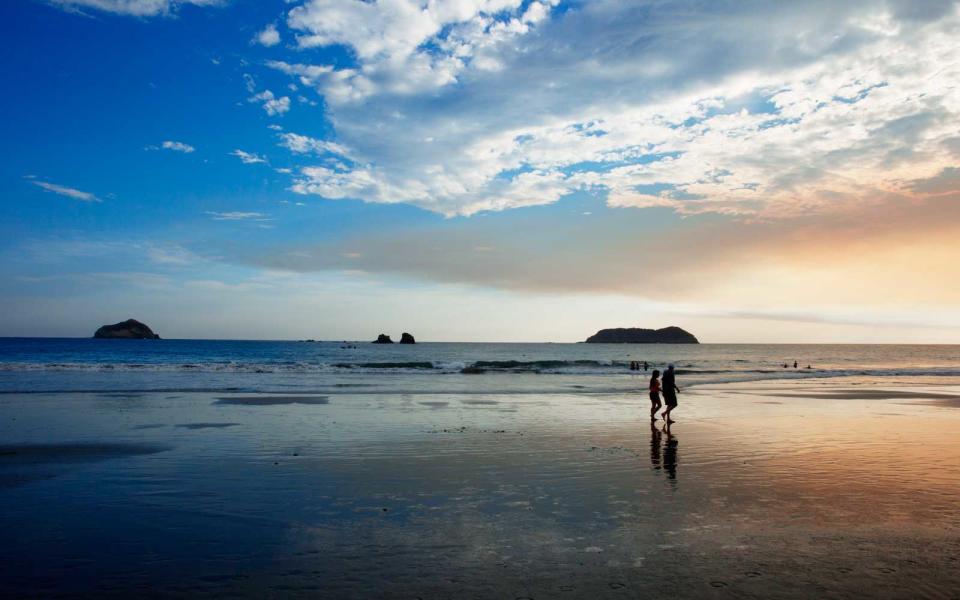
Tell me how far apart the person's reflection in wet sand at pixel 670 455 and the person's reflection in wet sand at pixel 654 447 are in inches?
6.7

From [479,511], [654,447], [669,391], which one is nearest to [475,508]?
[479,511]

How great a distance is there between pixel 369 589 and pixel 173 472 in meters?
7.71

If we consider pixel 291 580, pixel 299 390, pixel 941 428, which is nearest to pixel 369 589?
→ pixel 291 580

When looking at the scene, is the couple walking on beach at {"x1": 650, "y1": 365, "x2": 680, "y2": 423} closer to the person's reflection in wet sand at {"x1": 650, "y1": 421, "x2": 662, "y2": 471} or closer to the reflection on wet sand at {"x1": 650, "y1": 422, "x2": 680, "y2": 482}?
the person's reflection in wet sand at {"x1": 650, "y1": 421, "x2": 662, "y2": 471}

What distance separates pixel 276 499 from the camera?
9.80 meters

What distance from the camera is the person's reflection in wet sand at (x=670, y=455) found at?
12.1 m

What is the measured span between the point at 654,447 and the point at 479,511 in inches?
302

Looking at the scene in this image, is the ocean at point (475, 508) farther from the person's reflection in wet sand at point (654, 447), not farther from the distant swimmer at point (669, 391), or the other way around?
the distant swimmer at point (669, 391)

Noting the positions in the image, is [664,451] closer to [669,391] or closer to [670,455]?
[670,455]

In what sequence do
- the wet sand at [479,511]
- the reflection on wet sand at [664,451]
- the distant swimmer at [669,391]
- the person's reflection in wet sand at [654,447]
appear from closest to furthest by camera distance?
1. the wet sand at [479,511]
2. the reflection on wet sand at [664,451]
3. the person's reflection in wet sand at [654,447]
4. the distant swimmer at [669,391]

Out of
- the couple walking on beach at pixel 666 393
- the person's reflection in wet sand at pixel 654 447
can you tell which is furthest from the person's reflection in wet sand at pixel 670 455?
the couple walking on beach at pixel 666 393

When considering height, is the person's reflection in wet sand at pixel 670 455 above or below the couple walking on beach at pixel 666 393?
below

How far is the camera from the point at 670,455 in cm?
1412

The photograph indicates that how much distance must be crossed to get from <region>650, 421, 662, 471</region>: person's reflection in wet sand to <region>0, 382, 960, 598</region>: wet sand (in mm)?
83
